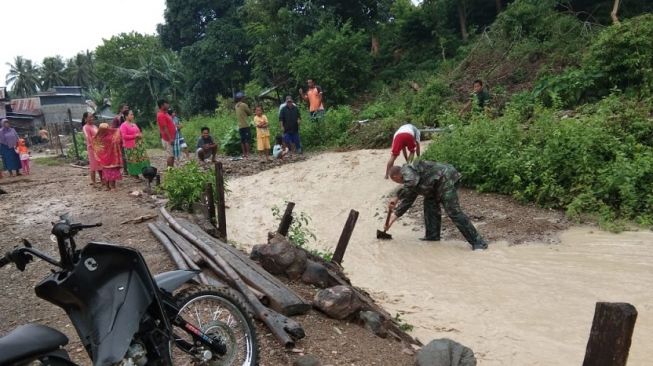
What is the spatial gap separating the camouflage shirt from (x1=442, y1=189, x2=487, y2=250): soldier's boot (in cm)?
16

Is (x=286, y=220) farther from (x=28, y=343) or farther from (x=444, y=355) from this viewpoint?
(x=28, y=343)

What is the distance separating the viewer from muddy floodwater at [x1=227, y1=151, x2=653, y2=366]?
5.24 meters

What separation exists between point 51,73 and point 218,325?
7296 cm

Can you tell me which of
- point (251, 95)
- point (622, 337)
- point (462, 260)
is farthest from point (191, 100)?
point (622, 337)

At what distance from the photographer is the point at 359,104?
68.7 feet

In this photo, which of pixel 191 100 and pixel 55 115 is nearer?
pixel 191 100

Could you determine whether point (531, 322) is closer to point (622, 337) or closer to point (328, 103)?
point (622, 337)

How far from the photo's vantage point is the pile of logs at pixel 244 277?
428 centimetres

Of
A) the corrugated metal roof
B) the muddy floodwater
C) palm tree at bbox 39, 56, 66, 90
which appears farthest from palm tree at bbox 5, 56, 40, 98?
the muddy floodwater

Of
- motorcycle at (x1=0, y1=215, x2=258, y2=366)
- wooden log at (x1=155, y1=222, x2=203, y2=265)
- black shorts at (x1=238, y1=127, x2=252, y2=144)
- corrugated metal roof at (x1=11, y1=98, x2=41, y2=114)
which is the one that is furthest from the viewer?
corrugated metal roof at (x1=11, y1=98, x2=41, y2=114)

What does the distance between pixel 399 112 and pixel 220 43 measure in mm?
18910

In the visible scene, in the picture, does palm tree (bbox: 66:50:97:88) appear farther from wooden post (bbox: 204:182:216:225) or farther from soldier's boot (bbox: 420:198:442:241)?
soldier's boot (bbox: 420:198:442:241)

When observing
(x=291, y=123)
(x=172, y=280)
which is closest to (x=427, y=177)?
(x=172, y=280)

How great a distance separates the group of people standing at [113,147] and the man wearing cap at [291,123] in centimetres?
422
